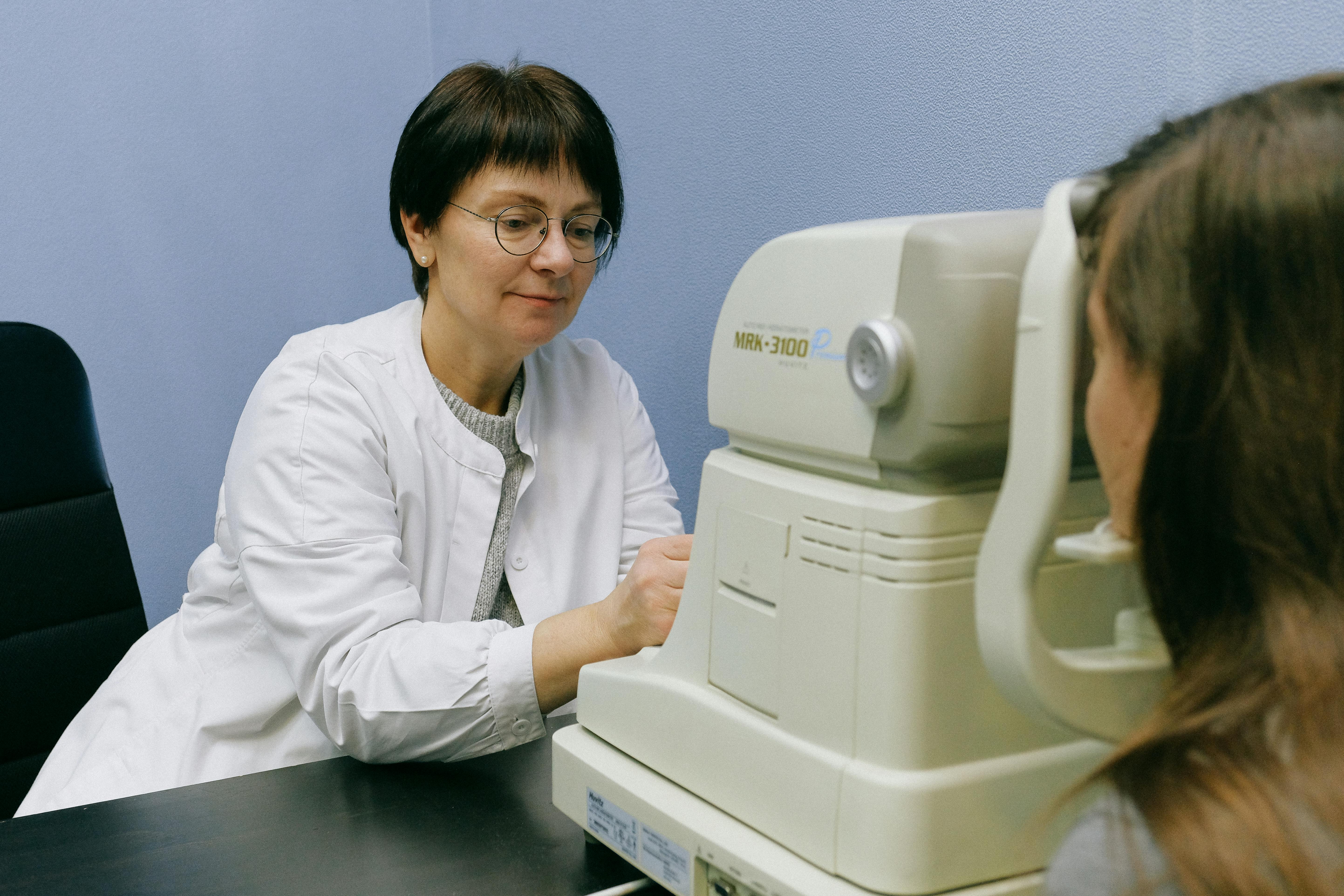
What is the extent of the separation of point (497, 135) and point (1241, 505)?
0.93m

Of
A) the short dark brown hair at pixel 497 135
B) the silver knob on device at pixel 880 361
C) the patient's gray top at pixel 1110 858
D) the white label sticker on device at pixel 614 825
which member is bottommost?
the white label sticker on device at pixel 614 825

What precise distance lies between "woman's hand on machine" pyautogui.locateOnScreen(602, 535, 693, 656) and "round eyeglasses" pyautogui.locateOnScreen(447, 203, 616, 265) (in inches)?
16.3

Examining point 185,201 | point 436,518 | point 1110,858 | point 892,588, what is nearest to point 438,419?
point 436,518

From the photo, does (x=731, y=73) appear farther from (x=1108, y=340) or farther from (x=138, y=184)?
(x=138, y=184)

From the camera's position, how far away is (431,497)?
1.20 meters

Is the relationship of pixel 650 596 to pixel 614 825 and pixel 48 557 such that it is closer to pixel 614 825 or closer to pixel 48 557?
pixel 614 825

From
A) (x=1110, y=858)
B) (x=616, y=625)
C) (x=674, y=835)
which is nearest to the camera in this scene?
(x=1110, y=858)

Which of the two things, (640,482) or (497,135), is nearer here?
(497,135)

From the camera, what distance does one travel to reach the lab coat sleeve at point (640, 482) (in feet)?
4.61

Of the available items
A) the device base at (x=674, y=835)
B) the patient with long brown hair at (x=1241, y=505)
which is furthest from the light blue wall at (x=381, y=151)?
the device base at (x=674, y=835)

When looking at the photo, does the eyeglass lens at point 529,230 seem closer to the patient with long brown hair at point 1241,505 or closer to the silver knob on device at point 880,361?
the silver knob on device at point 880,361

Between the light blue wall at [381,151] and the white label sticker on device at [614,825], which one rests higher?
the light blue wall at [381,151]

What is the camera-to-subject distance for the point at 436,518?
1.21 meters

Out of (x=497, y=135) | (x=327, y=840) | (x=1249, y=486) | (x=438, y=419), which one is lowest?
(x=327, y=840)
